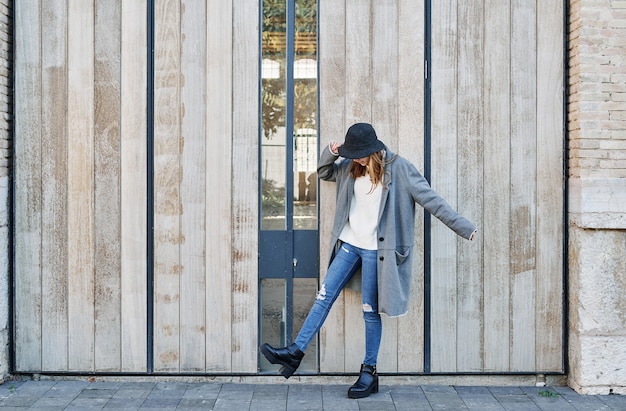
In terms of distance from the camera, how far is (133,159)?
17.9 feet

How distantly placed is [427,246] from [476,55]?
145cm

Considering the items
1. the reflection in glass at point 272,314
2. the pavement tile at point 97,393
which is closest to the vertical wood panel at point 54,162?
the pavement tile at point 97,393

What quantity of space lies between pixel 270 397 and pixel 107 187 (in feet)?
6.30

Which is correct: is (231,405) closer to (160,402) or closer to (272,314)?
(160,402)

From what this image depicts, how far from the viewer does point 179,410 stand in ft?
16.0

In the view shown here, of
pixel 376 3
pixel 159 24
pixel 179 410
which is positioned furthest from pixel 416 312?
pixel 159 24

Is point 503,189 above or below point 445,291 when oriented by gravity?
above

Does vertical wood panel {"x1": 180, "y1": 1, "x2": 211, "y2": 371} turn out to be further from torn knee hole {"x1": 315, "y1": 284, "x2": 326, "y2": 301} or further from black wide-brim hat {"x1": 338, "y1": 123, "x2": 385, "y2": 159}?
black wide-brim hat {"x1": 338, "y1": 123, "x2": 385, "y2": 159}

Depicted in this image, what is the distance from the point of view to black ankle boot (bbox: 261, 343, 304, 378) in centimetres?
496

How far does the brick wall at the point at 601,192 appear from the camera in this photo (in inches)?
205

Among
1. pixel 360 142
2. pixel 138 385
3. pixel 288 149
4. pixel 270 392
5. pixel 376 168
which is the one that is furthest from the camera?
pixel 288 149

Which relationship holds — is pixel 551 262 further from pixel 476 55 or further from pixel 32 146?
pixel 32 146

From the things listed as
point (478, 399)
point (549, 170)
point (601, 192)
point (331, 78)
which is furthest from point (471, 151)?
point (478, 399)

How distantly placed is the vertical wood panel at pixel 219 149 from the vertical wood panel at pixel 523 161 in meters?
2.08
